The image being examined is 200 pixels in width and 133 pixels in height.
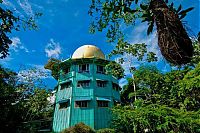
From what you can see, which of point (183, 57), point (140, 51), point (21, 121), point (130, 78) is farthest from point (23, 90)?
point (183, 57)

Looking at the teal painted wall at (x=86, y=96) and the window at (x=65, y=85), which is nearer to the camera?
the teal painted wall at (x=86, y=96)

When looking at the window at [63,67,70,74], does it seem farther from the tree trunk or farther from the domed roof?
the tree trunk

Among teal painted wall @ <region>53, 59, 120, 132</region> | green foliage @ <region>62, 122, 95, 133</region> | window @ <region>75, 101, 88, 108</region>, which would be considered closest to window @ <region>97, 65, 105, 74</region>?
teal painted wall @ <region>53, 59, 120, 132</region>

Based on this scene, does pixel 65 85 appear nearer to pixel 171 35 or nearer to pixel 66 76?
pixel 66 76

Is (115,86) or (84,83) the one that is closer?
(84,83)

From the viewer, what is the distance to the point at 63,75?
30000 mm

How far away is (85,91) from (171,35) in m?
24.3

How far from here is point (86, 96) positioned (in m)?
26.9

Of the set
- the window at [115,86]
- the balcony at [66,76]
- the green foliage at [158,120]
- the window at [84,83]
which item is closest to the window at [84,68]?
the balcony at [66,76]

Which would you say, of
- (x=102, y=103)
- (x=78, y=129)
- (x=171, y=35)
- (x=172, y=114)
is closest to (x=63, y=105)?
(x=102, y=103)

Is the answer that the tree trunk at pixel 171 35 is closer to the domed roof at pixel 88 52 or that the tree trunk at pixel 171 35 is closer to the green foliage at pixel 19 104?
the green foliage at pixel 19 104

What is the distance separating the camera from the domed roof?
2958 centimetres

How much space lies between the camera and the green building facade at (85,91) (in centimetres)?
2602

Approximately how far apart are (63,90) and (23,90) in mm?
4824
